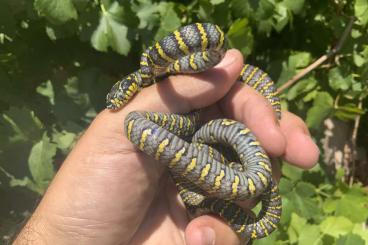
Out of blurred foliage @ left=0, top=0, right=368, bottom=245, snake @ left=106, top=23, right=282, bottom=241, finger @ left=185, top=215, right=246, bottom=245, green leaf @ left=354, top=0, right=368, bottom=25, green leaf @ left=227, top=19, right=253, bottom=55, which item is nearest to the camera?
snake @ left=106, top=23, right=282, bottom=241

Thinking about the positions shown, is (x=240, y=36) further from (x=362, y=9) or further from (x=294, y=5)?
(x=362, y=9)

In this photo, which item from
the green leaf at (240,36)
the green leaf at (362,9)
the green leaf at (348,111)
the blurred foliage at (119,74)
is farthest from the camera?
the green leaf at (348,111)

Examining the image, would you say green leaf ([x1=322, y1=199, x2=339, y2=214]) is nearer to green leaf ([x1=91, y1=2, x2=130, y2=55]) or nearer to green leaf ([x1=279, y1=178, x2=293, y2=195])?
green leaf ([x1=279, y1=178, x2=293, y2=195])

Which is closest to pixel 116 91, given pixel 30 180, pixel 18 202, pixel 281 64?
pixel 30 180

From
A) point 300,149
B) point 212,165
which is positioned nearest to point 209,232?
point 212,165

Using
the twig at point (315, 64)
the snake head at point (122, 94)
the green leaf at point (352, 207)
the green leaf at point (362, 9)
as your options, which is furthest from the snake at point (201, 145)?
the green leaf at point (352, 207)

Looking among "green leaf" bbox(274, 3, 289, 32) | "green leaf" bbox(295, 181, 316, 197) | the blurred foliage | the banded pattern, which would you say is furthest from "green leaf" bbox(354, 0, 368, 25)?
"green leaf" bbox(295, 181, 316, 197)

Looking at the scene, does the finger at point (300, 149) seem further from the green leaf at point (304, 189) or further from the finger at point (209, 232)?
the finger at point (209, 232)
